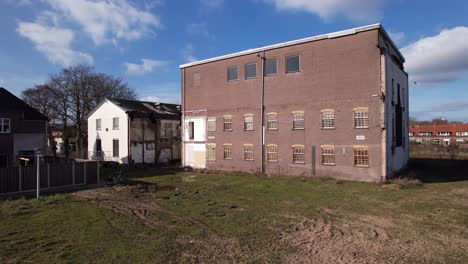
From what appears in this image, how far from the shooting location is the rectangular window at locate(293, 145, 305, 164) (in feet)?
79.1

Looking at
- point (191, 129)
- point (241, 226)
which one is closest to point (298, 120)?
point (191, 129)

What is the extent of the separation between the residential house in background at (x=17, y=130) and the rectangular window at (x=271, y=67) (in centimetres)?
2050

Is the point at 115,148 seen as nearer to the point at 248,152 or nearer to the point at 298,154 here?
the point at 248,152

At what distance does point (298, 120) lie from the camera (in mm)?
24422

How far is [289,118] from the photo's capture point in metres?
24.9

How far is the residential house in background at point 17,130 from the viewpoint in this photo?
27.5m

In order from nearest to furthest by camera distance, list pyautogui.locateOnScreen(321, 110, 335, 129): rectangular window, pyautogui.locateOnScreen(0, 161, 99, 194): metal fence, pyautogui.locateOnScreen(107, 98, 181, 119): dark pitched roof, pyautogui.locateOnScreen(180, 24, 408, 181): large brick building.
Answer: pyautogui.locateOnScreen(0, 161, 99, 194): metal fence → pyautogui.locateOnScreen(180, 24, 408, 181): large brick building → pyautogui.locateOnScreen(321, 110, 335, 129): rectangular window → pyautogui.locateOnScreen(107, 98, 181, 119): dark pitched roof

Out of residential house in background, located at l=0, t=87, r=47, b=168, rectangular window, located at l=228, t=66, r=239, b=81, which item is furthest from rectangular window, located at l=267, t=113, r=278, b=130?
residential house in background, located at l=0, t=87, r=47, b=168

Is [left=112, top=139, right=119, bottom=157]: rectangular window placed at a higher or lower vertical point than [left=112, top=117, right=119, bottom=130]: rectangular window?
lower

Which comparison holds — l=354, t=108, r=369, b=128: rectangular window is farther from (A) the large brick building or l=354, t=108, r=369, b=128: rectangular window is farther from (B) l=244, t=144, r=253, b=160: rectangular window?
(B) l=244, t=144, r=253, b=160: rectangular window

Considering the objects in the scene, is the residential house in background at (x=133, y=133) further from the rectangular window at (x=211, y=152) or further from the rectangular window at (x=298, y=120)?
the rectangular window at (x=298, y=120)

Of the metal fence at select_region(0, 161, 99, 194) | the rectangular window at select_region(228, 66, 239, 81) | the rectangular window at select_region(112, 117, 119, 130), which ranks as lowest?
the metal fence at select_region(0, 161, 99, 194)

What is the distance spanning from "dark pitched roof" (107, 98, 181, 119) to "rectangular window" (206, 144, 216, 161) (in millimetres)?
9632

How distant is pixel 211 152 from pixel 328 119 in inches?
458
